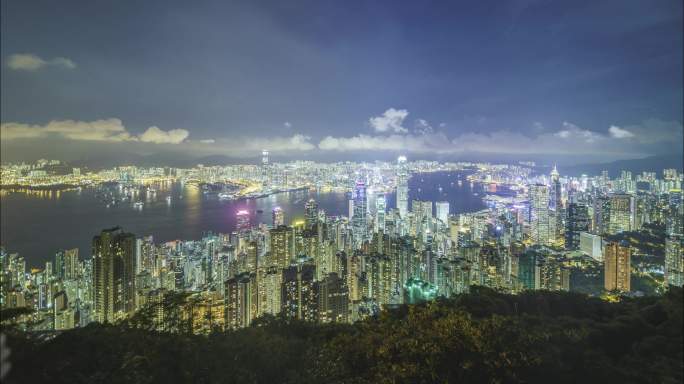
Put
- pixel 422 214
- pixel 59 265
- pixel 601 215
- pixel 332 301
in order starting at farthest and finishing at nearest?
pixel 422 214, pixel 601 215, pixel 59 265, pixel 332 301

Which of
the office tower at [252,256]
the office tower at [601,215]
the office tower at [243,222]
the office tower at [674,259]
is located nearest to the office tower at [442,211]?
the office tower at [601,215]

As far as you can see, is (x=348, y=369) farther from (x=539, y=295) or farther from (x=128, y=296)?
(x=128, y=296)

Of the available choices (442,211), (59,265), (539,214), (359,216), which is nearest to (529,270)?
(539,214)

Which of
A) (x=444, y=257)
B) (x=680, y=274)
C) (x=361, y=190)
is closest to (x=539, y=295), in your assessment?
(x=680, y=274)

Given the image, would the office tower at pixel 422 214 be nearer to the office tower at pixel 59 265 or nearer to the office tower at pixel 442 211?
the office tower at pixel 442 211

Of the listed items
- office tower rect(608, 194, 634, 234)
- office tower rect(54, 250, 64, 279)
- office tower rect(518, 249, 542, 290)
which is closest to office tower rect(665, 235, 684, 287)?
office tower rect(608, 194, 634, 234)

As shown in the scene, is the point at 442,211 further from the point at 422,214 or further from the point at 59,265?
the point at 59,265
